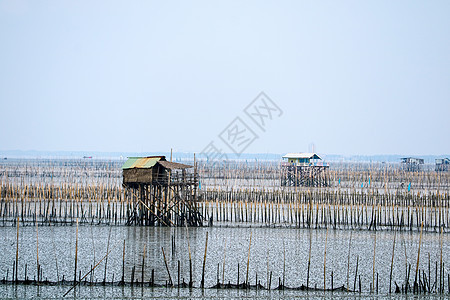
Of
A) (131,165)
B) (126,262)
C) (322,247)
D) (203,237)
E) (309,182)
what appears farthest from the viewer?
(309,182)

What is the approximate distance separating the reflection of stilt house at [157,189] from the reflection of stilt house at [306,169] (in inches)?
1141

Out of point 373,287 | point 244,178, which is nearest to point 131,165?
point 373,287

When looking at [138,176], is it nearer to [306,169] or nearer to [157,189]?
[157,189]

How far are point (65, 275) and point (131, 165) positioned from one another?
37.1 ft

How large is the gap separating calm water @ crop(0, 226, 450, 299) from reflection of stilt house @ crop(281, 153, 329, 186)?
29.4 m

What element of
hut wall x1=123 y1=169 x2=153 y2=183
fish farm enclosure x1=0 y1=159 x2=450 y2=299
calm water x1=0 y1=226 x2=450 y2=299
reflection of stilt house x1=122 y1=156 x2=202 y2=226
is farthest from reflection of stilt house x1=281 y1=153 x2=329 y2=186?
hut wall x1=123 y1=169 x2=153 y2=183

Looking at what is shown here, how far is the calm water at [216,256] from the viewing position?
17.4 metres

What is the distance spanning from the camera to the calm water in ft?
57.0

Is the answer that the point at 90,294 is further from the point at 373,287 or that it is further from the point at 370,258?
the point at 370,258

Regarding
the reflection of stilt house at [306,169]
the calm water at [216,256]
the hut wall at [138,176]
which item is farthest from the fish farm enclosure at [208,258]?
the reflection of stilt house at [306,169]

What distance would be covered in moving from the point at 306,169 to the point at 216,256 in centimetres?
3828

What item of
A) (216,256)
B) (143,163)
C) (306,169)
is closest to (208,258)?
(216,256)

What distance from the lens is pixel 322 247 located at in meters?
25.4

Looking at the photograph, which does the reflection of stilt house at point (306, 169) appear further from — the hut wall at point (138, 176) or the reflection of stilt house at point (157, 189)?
the hut wall at point (138, 176)
